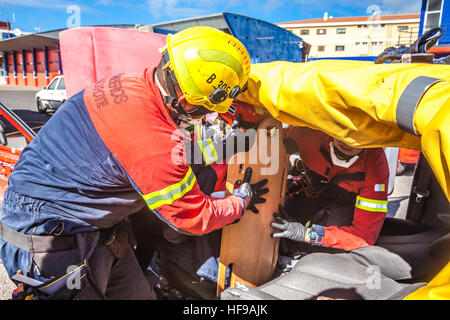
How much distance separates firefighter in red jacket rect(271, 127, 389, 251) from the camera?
2.16 m

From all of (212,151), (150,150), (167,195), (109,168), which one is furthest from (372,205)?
(109,168)

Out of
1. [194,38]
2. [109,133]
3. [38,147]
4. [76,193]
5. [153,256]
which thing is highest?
[194,38]

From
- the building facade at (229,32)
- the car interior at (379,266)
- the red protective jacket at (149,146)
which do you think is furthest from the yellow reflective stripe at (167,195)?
the building facade at (229,32)

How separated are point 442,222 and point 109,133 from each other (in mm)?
2507

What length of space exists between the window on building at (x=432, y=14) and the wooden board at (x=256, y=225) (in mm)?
14030

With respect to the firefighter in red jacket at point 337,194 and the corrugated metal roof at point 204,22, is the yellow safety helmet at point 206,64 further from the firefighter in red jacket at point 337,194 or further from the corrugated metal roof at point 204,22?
the corrugated metal roof at point 204,22

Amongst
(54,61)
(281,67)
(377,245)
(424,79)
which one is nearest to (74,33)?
(281,67)

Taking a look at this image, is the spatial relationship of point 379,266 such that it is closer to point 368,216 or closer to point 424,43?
point 368,216

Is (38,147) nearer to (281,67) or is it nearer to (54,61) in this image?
(281,67)

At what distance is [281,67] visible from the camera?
65.2 inches

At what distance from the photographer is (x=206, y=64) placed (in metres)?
1.55

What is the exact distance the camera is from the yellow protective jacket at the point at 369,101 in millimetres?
949

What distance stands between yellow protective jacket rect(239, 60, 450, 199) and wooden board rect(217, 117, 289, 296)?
1.67ft

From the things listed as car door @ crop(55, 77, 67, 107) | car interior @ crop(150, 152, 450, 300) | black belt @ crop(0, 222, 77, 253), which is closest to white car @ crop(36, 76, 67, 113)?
car door @ crop(55, 77, 67, 107)
